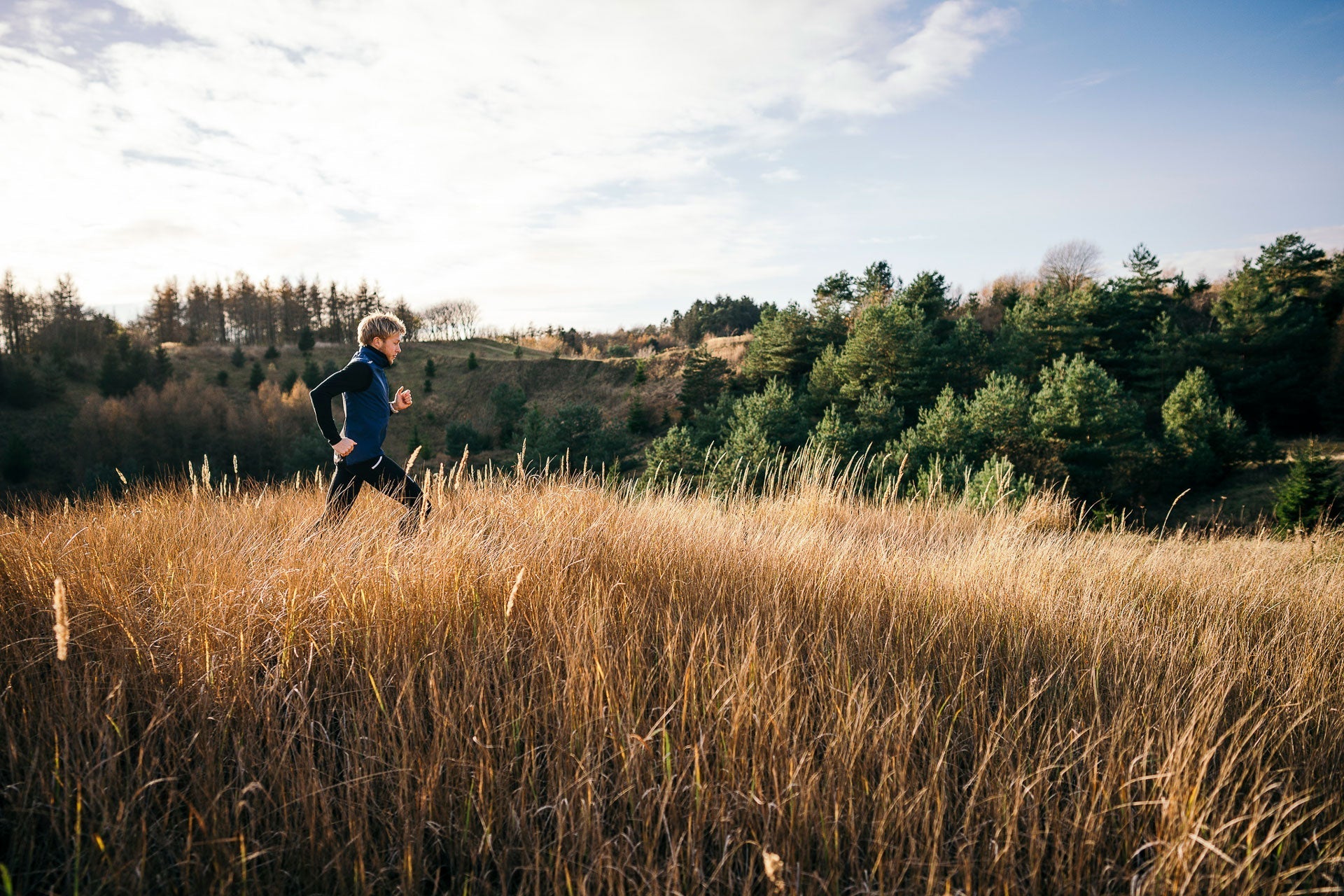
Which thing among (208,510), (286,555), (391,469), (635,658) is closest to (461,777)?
(635,658)

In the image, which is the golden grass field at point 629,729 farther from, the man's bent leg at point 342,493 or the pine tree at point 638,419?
the pine tree at point 638,419

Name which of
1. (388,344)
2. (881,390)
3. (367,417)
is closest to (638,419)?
(881,390)

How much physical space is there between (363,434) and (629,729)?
317cm

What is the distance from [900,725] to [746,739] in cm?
52

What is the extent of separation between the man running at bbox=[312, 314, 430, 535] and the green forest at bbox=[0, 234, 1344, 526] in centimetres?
1067

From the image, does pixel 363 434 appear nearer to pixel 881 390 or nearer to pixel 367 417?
pixel 367 417

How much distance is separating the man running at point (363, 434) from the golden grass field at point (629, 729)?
0.84 metres

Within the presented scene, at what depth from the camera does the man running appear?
3.85 meters

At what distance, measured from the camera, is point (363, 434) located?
4062 mm

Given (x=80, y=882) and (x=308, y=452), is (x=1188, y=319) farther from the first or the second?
(x=308, y=452)

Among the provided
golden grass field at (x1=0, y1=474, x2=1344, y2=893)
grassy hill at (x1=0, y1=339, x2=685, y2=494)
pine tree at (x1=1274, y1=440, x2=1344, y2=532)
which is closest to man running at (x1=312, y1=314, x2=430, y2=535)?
golden grass field at (x1=0, y1=474, x2=1344, y2=893)

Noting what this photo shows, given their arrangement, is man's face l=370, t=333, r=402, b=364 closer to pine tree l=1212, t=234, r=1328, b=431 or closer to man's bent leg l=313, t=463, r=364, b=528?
man's bent leg l=313, t=463, r=364, b=528

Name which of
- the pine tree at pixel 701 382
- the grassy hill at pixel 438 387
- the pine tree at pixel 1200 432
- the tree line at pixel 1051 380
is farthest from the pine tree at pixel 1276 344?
the grassy hill at pixel 438 387

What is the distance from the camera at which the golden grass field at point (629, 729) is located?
1526 mm
